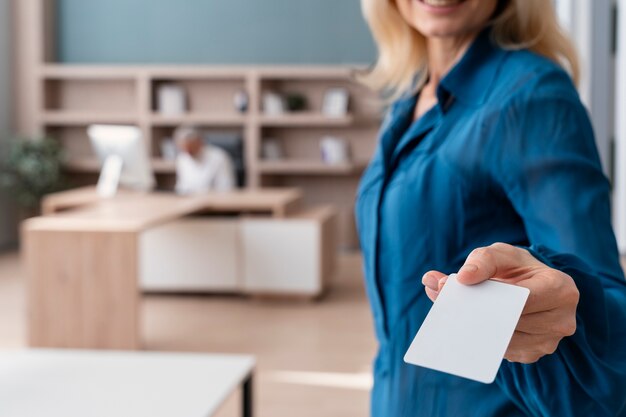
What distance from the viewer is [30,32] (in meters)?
10.3

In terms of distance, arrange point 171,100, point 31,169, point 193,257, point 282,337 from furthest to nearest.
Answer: point 171,100 → point 31,169 → point 193,257 → point 282,337

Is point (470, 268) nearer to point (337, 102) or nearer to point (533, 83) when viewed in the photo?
point (533, 83)

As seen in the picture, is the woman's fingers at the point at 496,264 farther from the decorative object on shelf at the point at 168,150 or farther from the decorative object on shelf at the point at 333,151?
the decorative object on shelf at the point at 168,150

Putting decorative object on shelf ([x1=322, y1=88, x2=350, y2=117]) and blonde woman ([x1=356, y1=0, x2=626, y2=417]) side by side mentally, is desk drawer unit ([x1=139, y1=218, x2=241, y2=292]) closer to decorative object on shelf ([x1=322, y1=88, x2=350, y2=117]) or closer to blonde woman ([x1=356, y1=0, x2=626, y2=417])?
decorative object on shelf ([x1=322, y1=88, x2=350, y2=117])

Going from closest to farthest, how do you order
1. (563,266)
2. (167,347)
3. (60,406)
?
(563,266)
(60,406)
(167,347)

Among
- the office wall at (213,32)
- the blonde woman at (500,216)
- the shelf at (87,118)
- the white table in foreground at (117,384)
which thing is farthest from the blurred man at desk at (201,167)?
the blonde woman at (500,216)

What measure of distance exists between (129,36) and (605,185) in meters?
9.96

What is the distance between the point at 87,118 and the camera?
33.8 feet

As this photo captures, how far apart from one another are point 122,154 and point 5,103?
3798mm

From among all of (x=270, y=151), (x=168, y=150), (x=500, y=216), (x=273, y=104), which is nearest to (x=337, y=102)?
(x=273, y=104)

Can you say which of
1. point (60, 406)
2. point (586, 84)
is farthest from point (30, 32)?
point (60, 406)

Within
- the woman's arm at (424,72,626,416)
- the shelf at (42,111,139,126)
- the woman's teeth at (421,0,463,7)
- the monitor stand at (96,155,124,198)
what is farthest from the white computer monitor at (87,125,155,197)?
the woman's arm at (424,72,626,416)

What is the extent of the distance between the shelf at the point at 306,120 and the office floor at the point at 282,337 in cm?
216

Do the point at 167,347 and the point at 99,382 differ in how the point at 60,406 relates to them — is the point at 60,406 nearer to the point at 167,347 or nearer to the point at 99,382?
the point at 99,382
